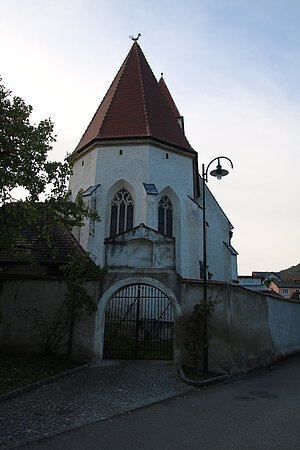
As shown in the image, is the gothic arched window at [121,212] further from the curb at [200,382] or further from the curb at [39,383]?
the curb at [200,382]

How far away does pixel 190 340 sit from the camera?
9.91m

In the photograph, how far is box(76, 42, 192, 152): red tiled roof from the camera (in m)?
18.8

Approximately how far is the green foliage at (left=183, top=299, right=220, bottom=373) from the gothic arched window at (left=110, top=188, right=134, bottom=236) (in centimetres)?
778

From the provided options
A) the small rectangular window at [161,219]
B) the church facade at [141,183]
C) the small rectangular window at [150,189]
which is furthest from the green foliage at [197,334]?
the small rectangular window at [161,219]

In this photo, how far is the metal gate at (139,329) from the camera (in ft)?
37.4

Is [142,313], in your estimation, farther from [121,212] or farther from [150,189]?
[150,189]

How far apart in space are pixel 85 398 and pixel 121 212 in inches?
439

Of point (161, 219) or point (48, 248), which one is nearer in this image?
point (48, 248)

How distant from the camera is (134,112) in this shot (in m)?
20.0

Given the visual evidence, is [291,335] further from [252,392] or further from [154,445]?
[154,445]

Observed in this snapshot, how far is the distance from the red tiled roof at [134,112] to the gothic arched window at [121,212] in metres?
3.05

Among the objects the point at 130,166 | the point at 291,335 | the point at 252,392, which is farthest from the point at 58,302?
the point at 291,335

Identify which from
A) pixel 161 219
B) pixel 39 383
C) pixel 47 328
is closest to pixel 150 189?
pixel 161 219

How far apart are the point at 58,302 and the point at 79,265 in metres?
1.72
